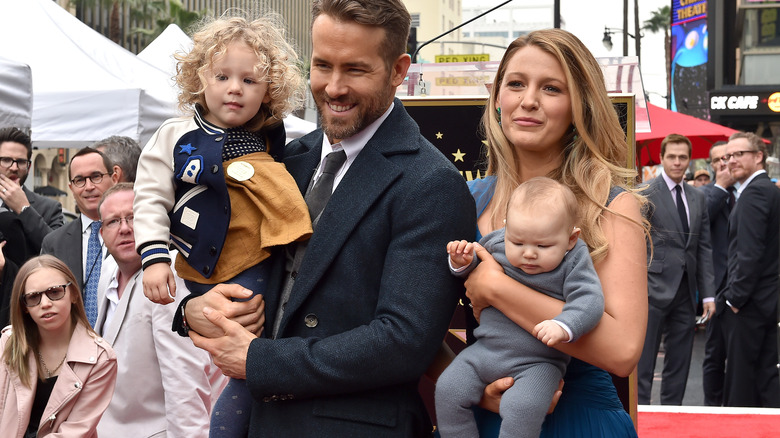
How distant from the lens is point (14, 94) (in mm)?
6227

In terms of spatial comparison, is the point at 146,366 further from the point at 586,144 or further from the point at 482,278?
the point at 586,144

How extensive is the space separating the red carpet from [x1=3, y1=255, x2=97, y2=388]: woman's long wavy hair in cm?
373

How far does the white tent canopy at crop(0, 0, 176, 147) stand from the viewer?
847 cm

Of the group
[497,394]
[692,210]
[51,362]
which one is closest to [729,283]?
[692,210]

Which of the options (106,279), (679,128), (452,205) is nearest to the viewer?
(452,205)

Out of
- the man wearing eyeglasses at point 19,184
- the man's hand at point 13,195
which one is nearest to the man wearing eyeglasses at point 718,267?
the man wearing eyeglasses at point 19,184

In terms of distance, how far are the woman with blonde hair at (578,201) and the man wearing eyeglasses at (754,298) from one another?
603cm

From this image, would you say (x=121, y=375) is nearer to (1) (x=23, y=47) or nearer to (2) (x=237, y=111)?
(2) (x=237, y=111)

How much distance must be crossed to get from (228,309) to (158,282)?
29 cm

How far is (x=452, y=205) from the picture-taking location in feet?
8.33

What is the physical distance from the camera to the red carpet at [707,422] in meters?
6.15

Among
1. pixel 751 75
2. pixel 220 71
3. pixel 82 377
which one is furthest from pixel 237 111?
pixel 751 75

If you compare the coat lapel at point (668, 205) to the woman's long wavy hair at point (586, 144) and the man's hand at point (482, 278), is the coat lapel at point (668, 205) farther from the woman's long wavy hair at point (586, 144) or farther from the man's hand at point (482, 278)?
the man's hand at point (482, 278)

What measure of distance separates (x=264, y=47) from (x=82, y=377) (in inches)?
90.4
